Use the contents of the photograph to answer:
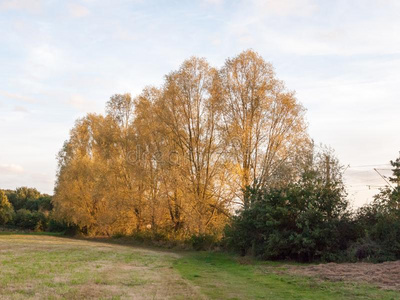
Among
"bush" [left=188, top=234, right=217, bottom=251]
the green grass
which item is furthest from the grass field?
"bush" [left=188, top=234, right=217, bottom=251]

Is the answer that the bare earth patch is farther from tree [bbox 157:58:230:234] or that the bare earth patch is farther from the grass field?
tree [bbox 157:58:230:234]

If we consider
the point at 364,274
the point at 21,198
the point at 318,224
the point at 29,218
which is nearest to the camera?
the point at 364,274

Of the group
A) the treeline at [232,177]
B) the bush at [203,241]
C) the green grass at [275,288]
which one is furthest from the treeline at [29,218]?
the green grass at [275,288]

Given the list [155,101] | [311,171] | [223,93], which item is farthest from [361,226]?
[155,101]

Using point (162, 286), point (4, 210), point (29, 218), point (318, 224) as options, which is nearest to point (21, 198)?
point (29, 218)

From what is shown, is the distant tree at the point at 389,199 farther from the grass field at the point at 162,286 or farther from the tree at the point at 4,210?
the tree at the point at 4,210

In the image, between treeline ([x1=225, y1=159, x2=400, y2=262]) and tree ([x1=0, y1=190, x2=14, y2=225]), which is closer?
treeline ([x1=225, y1=159, x2=400, y2=262])

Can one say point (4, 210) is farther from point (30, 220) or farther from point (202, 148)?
point (202, 148)

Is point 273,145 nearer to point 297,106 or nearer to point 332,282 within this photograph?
point 297,106

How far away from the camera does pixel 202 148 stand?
118ft

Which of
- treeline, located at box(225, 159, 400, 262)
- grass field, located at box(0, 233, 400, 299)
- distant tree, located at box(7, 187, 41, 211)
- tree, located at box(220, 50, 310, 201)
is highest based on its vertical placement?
tree, located at box(220, 50, 310, 201)

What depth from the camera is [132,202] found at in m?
38.8

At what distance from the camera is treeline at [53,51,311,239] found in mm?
33594

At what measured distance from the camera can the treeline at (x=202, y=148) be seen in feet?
110
